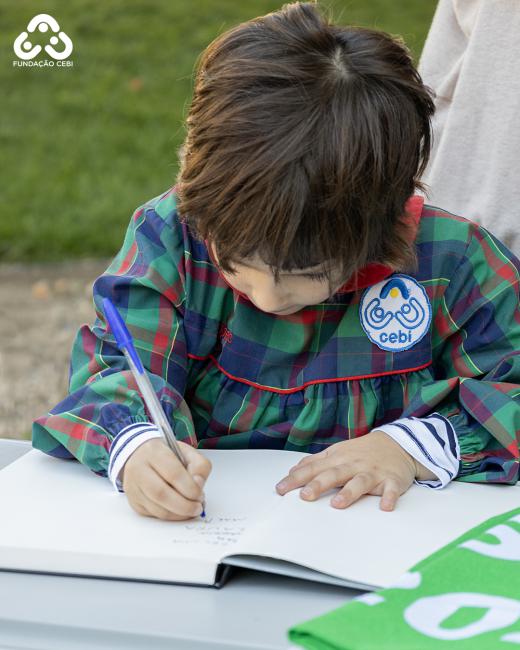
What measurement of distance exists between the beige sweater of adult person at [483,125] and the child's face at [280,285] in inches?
15.1

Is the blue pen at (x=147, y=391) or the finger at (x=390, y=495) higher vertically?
the blue pen at (x=147, y=391)

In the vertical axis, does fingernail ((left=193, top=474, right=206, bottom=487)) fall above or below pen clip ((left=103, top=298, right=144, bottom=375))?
below

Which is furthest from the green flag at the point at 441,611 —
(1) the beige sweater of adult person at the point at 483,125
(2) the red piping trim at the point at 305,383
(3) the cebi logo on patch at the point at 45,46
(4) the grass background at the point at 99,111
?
(3) the cebi logo on patch at the point at 45,46

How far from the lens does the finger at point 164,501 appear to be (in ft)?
3.26

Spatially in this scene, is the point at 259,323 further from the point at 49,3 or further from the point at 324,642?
the point at 49,3

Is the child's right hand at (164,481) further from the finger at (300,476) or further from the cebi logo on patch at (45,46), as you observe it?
the cebi logo on patch at (45,46)

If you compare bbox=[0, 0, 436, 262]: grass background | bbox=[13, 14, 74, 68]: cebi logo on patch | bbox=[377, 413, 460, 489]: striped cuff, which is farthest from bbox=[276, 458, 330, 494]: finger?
bbox=[13, 14, 74, 68]: cebi logo on patch

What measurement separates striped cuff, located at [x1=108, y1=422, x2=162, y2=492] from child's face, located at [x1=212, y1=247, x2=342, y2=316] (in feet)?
0.56

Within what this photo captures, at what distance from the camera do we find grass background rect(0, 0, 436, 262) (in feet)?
13.0

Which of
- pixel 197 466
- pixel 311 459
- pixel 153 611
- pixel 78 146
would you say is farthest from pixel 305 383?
pixel 78 146

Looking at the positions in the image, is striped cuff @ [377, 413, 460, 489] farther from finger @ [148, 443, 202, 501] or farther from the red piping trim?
finger @ [148, 443, 202, 501]

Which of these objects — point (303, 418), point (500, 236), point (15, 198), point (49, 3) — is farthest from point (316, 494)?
point (49, 3)

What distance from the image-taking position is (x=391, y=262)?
45.9 inches

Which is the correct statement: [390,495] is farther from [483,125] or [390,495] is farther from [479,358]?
[483,125]
